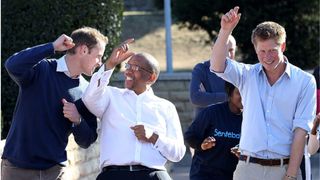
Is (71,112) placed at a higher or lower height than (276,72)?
lower

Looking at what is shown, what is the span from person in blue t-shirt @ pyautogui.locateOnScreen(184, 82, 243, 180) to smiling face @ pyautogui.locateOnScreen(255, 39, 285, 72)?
0.94 metres

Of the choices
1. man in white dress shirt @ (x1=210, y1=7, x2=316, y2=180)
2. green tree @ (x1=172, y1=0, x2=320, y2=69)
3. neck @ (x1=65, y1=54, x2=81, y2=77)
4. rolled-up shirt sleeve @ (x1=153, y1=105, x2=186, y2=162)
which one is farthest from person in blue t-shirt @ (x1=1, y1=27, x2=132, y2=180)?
green tree @ (x1=172, y1=0, x2=320, y2=69)

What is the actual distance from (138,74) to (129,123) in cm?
33

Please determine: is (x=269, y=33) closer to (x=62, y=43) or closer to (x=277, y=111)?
(x=277, y=111)

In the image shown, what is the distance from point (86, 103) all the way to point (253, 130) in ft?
3.50

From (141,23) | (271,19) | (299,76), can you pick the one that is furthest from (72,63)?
(141,23)

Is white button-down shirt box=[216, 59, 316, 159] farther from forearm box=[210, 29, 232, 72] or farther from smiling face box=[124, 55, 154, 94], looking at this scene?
smiling face box=[124, 55, 154, 94]

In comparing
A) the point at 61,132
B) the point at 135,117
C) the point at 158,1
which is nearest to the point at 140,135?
the point at 135,117

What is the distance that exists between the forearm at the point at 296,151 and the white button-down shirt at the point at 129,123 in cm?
73

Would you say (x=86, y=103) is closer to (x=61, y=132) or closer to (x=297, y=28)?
(x=61, y=132)

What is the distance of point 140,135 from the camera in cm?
510

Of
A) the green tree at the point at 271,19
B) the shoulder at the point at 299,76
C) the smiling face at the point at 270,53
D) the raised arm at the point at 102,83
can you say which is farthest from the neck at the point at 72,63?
the green tree at the point at 271,19

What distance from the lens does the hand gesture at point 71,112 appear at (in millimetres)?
5141

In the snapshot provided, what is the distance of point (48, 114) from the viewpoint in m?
5.27
